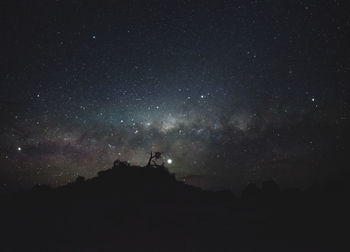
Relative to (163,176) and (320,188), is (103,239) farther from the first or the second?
(320,188)

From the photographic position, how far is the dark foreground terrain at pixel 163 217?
54.6 meters

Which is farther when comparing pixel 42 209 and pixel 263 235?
pixel 42 209

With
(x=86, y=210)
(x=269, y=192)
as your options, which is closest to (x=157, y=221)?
(x=86, y=210)

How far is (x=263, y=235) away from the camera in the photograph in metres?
58.8

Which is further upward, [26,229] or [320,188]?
[320,188]

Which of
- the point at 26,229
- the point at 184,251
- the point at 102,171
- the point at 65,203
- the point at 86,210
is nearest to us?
the point at 184,251

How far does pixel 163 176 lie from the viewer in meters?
75.1

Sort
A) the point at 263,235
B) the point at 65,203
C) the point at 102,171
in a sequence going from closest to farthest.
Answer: the point at 263,235
the point at 65,203
the point at 102,171

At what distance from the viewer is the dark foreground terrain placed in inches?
2151

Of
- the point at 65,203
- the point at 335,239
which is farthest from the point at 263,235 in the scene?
the point at 65,203

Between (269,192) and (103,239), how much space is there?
133 ft

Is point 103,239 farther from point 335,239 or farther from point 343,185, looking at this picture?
point 343,185

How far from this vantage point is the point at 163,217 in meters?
62.8

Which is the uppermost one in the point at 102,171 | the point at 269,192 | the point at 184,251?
the point at 102,171
